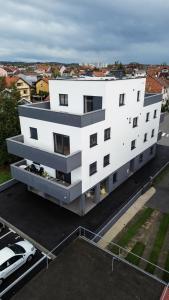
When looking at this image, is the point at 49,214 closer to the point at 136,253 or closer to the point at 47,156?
the point at 47,156

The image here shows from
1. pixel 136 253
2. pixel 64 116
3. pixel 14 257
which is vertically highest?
pixel 64 116

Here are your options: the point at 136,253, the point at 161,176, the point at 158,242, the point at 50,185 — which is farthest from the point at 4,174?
the point at 158,242

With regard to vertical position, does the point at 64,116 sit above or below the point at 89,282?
above

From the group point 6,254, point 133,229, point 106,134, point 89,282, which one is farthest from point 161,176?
point 6,254

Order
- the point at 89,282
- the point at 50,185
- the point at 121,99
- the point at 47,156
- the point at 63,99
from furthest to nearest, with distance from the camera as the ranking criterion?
the point at 63,99 → the point at 121,99 → the point at 50,185 → the point at 47,156 → the point at 89,282

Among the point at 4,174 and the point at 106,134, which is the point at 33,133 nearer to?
the point at 106,134

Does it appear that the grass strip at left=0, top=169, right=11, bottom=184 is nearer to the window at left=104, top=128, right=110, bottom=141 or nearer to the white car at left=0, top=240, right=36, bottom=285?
the white car at left=0, top=240, right=36, bottom=285

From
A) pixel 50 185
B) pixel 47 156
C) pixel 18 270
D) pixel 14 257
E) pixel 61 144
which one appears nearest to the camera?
pixel 14 257

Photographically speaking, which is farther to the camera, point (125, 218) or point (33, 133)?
point (33, 133)
